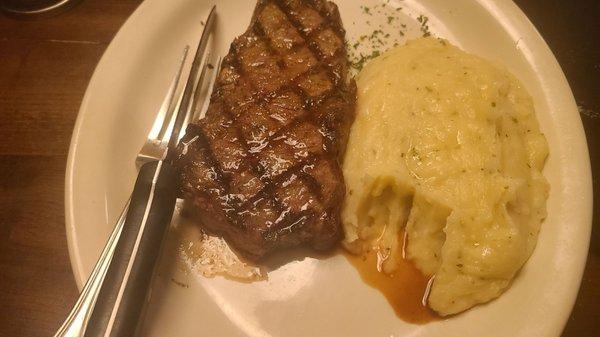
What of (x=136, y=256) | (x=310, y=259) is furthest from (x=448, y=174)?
(x=136, y=256)

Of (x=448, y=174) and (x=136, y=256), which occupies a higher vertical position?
(x=448, y=174)

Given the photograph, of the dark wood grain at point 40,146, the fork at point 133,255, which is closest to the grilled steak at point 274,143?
the fork at point 133,255

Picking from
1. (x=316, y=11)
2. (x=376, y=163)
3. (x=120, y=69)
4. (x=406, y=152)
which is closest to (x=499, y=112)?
(x=406, y=152)

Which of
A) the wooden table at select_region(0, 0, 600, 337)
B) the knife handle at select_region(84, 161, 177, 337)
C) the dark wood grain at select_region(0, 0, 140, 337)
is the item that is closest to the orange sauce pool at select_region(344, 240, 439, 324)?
the wooden table at select_region(0, 0, 600, 337)

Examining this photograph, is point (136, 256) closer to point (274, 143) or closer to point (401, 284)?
point (274, 143)

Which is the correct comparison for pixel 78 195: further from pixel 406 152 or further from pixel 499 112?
pixel 499 112

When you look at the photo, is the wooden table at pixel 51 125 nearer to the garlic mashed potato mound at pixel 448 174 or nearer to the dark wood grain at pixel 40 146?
the dark wood grain at pixel 40 146
